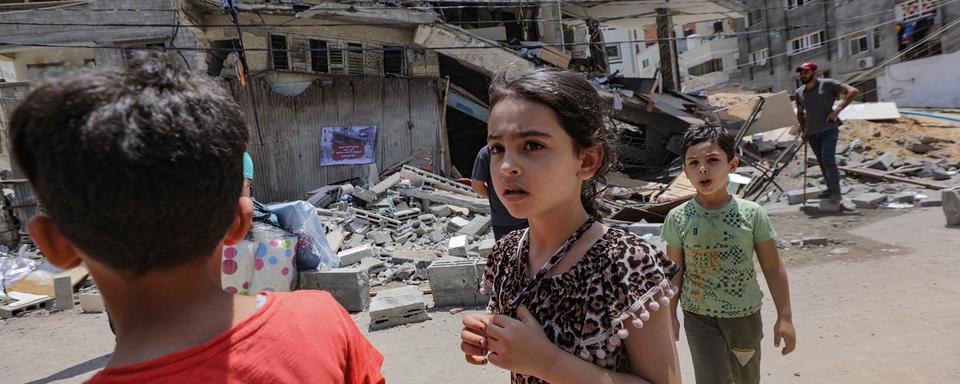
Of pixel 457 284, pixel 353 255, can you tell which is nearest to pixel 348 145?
pixel 353 255

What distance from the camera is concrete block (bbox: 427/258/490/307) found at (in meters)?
5.43

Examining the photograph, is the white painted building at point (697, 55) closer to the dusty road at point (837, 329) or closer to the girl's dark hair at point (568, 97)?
the dusty road at point (837, 329)

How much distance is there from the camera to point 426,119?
1416cm

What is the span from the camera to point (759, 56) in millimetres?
35062

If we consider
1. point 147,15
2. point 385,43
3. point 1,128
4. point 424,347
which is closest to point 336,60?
point 385,43

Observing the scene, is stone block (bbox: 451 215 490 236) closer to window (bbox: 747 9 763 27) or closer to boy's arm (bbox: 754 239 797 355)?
boy's arm (bbox: 754 239 797 355)

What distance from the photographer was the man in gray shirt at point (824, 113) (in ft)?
24.3

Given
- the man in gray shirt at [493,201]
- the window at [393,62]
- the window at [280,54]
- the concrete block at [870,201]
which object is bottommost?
the concrete block at [870,201]

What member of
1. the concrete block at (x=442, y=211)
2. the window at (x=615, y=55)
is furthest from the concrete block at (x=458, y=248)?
the window at (x=615, y=55)

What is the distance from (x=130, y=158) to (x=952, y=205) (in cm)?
786

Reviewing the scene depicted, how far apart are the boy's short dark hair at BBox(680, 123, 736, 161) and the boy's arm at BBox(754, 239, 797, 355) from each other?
44 cm

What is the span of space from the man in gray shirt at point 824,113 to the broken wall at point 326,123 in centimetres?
869

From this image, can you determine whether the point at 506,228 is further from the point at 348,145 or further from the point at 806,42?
the point at 806,42

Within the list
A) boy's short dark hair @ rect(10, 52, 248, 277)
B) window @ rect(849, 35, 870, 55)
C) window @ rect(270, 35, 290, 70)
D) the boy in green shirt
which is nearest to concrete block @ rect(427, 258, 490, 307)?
the boy in green shirt
